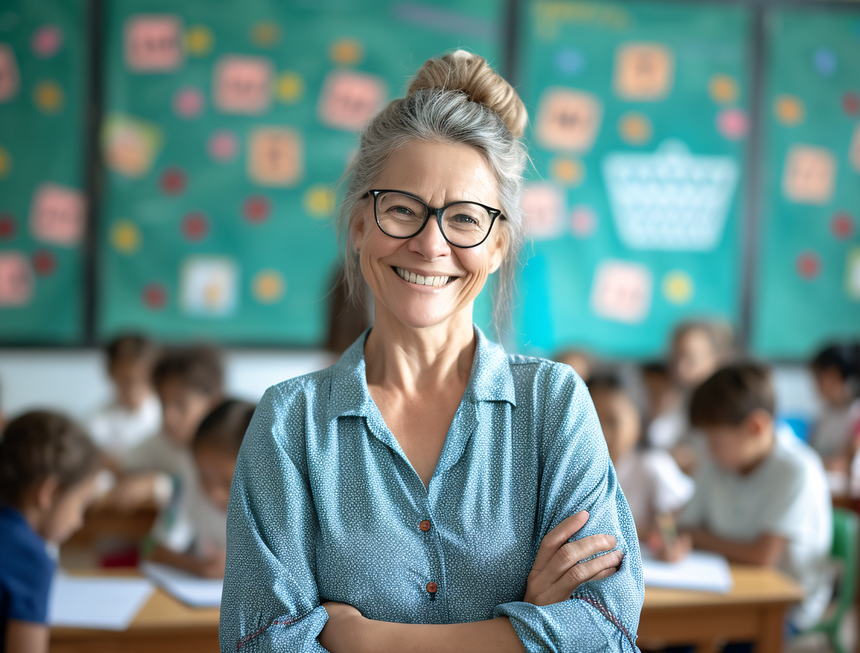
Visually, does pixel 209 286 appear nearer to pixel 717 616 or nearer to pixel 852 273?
pixel 717 616

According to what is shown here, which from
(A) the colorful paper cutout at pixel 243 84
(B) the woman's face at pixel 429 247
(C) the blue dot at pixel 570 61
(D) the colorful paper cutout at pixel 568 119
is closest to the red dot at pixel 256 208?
(A) the colorful paper cutout at pixel 243 84

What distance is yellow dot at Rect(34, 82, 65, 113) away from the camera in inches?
164

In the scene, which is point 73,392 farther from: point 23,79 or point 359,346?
point 359,346

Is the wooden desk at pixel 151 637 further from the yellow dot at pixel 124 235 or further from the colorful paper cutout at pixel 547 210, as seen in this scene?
the colorful paper cutout at pixel 547 210

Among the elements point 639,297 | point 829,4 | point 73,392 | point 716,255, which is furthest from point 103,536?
point 829,4

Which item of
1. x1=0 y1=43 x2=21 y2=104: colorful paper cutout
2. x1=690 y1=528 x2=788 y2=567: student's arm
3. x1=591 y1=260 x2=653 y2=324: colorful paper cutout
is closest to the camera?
x1=690 y1=528 x2=788 y2=567: student's arm

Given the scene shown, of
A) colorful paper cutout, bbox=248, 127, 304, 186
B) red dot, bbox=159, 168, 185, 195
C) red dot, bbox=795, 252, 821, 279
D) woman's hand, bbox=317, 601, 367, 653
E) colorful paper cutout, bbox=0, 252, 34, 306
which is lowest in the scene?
woman's hand, bbox=317, 601, 367, 653

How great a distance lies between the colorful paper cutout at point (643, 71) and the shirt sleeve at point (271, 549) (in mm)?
4010

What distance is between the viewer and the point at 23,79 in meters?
4.18

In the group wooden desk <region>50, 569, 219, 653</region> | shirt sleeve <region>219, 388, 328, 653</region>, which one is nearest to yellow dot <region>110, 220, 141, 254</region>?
wooden desk <region>50, 569, 219, 653</region>

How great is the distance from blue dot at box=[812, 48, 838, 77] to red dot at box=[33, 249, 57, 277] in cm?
430

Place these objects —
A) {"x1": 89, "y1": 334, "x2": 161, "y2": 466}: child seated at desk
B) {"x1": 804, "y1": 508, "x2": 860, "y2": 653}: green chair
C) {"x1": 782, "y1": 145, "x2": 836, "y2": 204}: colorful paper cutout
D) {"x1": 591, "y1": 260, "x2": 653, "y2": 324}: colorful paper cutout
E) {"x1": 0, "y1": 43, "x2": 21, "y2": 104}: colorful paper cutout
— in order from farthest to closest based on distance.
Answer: {"x1": 782, "y1": 145, "x2": 836, "y2": 204}: colorful paper cutout, {"x1": 591, "y1": 260, "x2": 653, "y2": 324}: colorful paper cutout, {"x1": 0, "y1": 43, "x2": 21, "y2": 104}: colorful paper cutout, {"x1": 89, "y1": 334, "x2": 161, "y2": 466}: child seated at desk, {"x1": 804, "y1": 508, "x2": 860, "y2": 653}: green chair

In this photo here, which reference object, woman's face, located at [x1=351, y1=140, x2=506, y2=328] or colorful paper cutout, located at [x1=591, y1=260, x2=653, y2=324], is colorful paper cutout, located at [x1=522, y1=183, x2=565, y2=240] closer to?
colorful paper cutout, located at [x1=591, y1=260, x2=653, y2=324]

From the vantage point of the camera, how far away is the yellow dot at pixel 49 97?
13.7ft
